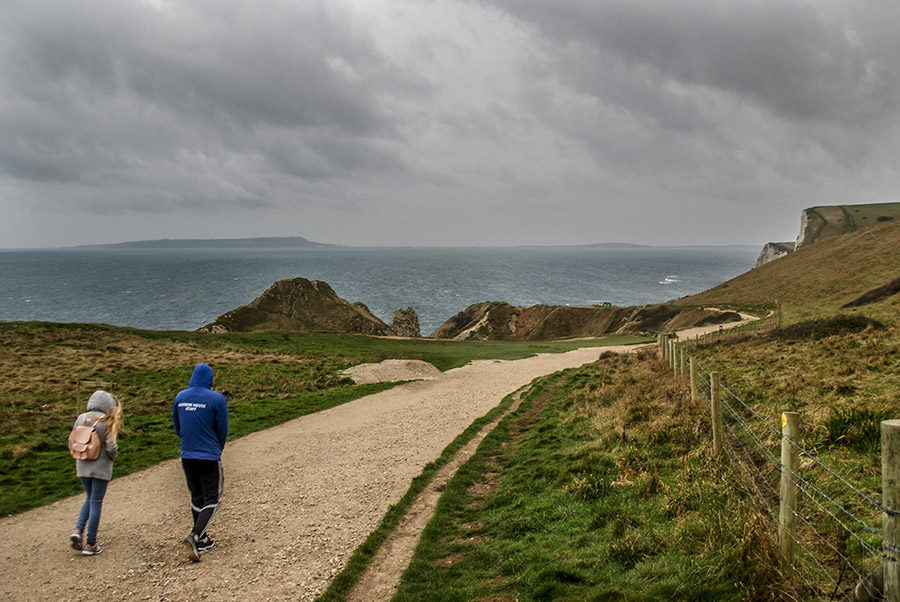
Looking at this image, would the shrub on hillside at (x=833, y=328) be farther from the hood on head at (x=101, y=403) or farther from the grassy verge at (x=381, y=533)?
the hood on head at (x=101, y=403)

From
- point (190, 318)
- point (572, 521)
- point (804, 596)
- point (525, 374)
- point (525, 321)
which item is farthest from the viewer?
point (190, 318)

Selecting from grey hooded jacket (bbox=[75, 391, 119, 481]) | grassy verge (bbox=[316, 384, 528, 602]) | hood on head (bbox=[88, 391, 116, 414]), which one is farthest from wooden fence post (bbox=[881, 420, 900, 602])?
hood on head (bbox=[88, 391, 116, 414])

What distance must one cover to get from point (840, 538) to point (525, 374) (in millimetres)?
25777

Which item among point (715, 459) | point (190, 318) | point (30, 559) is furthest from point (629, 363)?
point (190, 318)

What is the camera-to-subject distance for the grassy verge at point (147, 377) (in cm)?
1448

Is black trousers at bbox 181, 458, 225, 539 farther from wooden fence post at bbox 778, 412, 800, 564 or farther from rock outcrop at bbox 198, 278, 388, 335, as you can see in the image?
rock outcrop at bbox 198, 278, 388, 335

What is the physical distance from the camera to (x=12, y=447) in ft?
48.4

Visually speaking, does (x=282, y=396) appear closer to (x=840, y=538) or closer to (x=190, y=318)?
(x=840, y=538)

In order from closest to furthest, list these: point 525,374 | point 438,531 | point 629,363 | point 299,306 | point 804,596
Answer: point 804,596, point 438,531, point 629,363, point 525,374, point 299,306

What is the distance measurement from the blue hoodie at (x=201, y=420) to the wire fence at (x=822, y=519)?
7.94 metres

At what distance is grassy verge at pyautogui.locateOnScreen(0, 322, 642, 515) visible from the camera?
14477 millimetres

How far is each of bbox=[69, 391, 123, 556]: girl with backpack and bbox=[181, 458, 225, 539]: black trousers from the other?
48.2 inches

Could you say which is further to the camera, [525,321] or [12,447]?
[525,321]

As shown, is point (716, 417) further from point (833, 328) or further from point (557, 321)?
point (557, 321)
